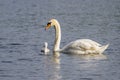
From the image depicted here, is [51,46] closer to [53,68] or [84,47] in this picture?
[84,47]

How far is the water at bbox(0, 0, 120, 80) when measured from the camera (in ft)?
66.1

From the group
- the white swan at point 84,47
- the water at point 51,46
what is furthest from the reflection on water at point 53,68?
the white swan at point 84,47

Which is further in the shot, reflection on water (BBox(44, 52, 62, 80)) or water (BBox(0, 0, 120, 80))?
water (BBox(0, 0, 120, 80))

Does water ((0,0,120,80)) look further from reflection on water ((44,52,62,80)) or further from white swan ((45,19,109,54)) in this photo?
white swan ((45,19,109,54))

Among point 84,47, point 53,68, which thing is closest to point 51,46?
point 84,47

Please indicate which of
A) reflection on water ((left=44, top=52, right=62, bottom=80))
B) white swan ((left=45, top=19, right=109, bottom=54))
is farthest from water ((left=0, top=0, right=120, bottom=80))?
white swan ((left=45, top=19, right=109, bottom=54))

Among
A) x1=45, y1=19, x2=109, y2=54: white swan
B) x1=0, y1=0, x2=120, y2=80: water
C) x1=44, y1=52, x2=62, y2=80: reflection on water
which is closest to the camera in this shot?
Result: x1=44, y1=52, x2=62, y2=80: reflection on water

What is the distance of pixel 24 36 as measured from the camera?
29203mm

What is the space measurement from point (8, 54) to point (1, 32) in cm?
707

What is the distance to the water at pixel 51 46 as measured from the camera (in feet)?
66.1

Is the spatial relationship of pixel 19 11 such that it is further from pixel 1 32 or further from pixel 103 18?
pixel 1 32

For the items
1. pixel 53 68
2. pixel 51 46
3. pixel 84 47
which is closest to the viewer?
pixel 53 68

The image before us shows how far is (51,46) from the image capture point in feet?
87.3

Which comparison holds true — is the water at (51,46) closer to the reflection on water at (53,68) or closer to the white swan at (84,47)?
the reflection on water at (53,68)
